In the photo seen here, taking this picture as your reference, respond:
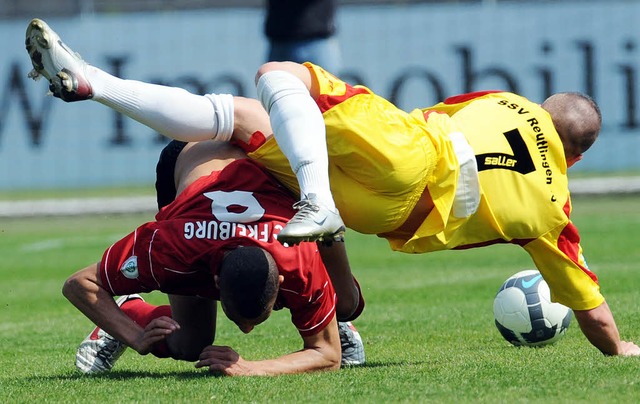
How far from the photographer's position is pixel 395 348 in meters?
6.76

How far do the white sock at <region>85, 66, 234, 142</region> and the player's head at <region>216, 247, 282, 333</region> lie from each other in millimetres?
800

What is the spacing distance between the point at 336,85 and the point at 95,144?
1459cm

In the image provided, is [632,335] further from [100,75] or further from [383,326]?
[100,75]

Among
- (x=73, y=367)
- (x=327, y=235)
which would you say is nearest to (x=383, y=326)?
(x=73, y=367)

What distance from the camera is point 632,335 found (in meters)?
6.74

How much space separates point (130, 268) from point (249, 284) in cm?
64

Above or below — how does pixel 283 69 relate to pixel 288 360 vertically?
above

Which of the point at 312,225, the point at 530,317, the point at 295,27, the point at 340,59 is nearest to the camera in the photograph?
the point at 312,225

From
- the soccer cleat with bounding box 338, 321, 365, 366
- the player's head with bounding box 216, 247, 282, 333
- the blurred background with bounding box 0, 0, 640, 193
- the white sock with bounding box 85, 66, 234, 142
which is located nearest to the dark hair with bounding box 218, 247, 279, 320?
the player's head with bounding box 216, 247, 282, 333

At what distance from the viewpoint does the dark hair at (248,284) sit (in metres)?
5.22

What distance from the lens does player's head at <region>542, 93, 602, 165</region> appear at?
19.3ft

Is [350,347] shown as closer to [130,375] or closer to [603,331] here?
[130,375]

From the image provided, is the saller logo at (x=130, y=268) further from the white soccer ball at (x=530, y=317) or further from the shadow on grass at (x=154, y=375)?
the white soccer ball at (x=530, y=317)

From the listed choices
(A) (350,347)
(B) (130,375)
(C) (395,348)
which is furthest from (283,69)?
(C) (395,348)
